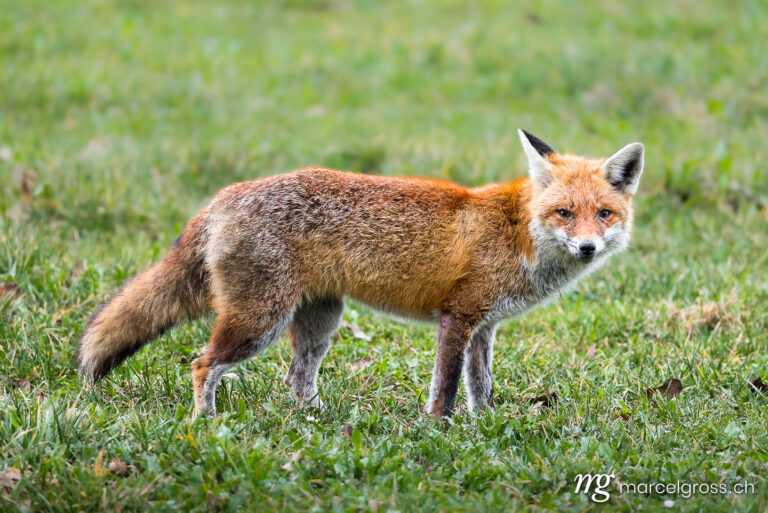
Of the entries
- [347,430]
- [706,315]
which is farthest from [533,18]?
[347,430]

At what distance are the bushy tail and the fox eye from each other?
2.69m

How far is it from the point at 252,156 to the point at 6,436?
6.91 metres

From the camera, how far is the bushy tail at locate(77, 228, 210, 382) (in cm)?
584

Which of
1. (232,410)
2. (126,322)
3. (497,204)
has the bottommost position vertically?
(232,410)

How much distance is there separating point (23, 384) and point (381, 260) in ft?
8.69

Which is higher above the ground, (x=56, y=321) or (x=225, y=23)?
(x=225, y=23)

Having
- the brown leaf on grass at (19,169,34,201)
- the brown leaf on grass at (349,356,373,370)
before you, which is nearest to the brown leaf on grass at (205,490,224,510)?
the brown leaf on grass at (349,356,373,370)

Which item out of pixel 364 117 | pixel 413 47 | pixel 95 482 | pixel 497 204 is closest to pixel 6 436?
pixel 95 482

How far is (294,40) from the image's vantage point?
16.0 m

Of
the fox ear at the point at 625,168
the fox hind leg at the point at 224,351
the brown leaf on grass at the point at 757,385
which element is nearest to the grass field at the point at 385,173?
the brown leaf on grass at the point at 757,385

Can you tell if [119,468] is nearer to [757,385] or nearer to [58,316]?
[58,316]

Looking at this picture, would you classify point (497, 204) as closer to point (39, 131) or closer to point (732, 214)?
point (732, 214)

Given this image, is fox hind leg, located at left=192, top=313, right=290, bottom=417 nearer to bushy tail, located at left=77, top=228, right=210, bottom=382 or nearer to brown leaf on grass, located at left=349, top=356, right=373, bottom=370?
bushy tail, located at left=77, top=228, right=210, bottom=382

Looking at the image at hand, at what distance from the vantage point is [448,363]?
5801 mm
